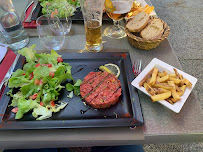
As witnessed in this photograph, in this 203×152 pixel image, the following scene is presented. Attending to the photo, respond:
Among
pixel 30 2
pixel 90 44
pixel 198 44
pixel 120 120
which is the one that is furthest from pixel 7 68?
pixel 198 44

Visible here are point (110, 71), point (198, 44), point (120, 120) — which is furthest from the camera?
point (198, 44)

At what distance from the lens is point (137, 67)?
4.41ft

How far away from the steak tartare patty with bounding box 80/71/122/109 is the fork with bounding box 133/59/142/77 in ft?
0.80

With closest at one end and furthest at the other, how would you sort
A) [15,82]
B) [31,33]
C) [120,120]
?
[120,120] → [15,82] → [31,33]

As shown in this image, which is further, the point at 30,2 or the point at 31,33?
the point at 30,2

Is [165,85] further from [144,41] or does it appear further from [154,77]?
[144,41]

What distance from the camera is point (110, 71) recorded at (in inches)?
50.6

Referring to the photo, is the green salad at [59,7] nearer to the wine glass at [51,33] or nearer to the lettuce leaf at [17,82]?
the wine glass at [51,33]

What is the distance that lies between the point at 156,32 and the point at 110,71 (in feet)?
1.84

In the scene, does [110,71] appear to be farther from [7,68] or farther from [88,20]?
[7,68]

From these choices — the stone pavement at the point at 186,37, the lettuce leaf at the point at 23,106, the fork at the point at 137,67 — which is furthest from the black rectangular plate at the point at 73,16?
the stone pavement at the point at 186,37

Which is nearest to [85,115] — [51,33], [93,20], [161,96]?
[161,96]

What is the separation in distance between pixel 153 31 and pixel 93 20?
535mm

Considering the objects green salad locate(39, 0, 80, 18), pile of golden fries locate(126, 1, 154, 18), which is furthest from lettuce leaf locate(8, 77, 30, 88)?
pile of golden fries locate(126, 1, 154, 18)
